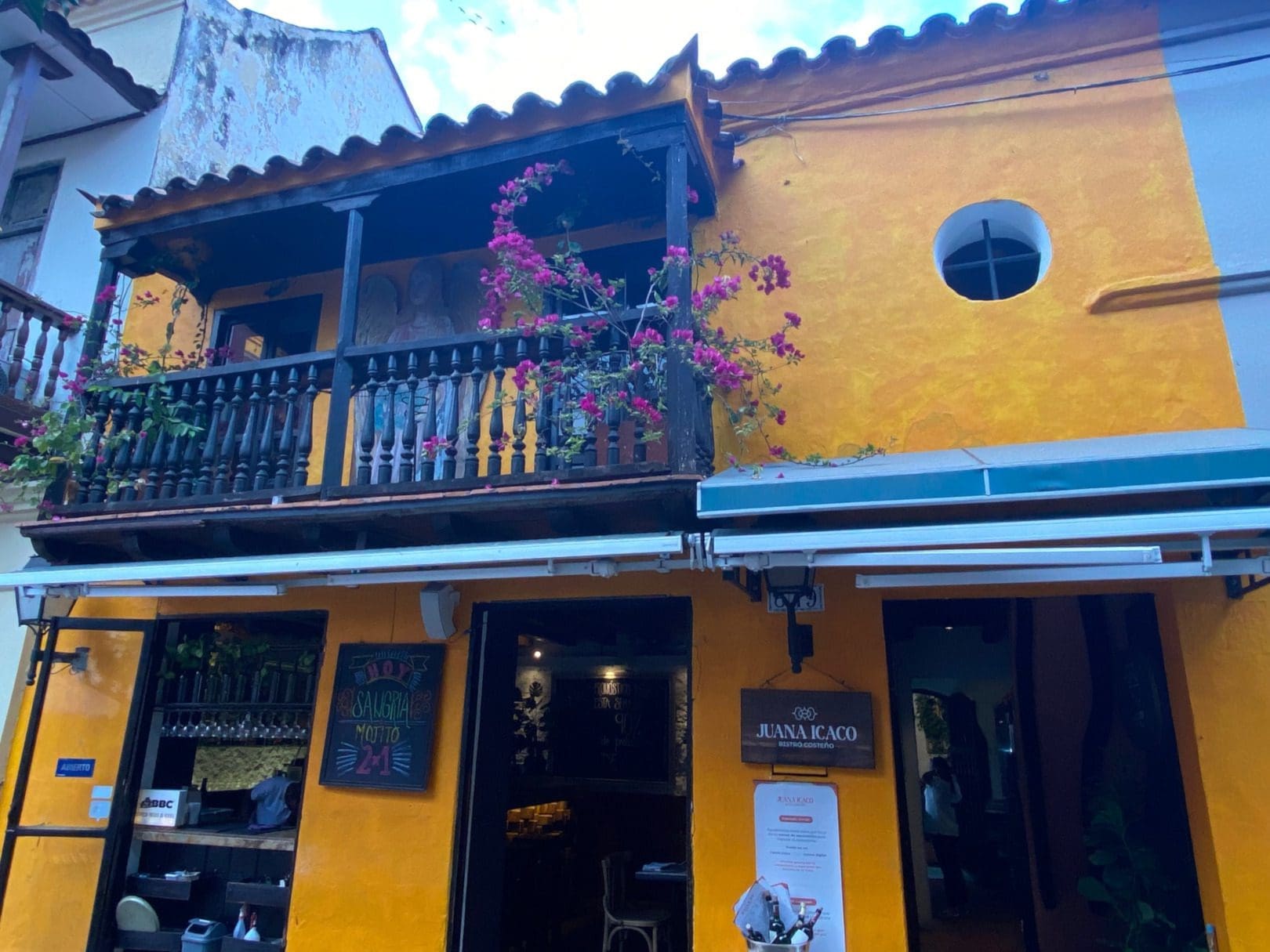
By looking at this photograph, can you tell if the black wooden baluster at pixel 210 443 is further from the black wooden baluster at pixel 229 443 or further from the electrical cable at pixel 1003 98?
the electrical cable at pixel 1003 98

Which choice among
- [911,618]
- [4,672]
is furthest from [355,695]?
[911,618]

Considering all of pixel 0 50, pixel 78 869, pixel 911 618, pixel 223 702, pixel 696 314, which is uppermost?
pixel 0 50

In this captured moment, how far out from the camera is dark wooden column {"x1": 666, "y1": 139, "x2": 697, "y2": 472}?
4.74 m

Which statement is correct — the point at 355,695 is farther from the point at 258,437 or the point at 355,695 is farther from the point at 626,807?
the point at 626,807

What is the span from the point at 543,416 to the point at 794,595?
70.5 inches

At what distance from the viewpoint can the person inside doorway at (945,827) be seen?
991 cm

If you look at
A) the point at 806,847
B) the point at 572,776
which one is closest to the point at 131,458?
the point at 806,847

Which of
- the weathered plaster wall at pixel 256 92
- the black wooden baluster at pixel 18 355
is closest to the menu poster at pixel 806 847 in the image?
the black wooden baluster at pixel 18 355

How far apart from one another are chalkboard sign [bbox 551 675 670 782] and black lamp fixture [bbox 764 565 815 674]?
4.58 metres

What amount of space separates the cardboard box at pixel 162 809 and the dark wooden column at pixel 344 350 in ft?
9.11

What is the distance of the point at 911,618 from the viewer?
652 centimetres

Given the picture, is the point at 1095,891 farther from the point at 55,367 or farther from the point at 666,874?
the point at 55,367

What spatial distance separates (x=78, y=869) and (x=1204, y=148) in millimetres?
9086

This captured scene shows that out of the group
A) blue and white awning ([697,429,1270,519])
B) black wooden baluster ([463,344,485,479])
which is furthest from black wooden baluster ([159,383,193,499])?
blue and white awning ([697,429,1270,519])
